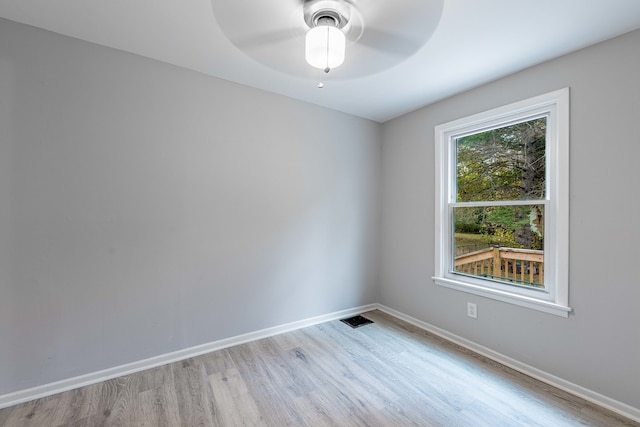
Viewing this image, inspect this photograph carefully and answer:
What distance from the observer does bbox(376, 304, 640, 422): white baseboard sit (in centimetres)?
165

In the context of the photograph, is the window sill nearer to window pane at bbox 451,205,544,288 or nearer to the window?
the window

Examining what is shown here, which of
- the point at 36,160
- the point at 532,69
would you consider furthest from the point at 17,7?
the point at 532,69

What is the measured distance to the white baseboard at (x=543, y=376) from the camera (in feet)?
5.42

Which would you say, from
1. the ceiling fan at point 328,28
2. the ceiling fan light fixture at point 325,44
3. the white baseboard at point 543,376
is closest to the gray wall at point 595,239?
the white baseboard at point 543,376

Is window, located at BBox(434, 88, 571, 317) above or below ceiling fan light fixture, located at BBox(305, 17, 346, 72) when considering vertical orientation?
below

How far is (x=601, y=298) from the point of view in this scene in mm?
1752

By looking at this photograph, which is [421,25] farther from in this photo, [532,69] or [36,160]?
[36,160]

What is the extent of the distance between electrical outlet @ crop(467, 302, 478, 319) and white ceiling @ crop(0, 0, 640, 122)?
1946 millimetres

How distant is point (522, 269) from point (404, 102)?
1.86 m

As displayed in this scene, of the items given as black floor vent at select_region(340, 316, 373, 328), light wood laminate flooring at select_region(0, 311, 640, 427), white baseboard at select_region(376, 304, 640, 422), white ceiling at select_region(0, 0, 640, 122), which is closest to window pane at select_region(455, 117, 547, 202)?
white ceiling at select_region(0, 0, 640, 122)

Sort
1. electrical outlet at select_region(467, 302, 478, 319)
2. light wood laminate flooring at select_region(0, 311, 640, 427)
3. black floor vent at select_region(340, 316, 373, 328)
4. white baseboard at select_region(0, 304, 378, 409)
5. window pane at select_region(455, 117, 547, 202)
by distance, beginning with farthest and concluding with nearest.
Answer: black floor vent at select_region(340, 316, 373, 328)
electrical outlet at select_region(467, 302, 478, 319)
window pane at select_region(455, 117, 547, 202)
white baseboard at select_region(0, 304, 378, 409)
light wood laminate flooring at select_region(0, 311, 640, 427)

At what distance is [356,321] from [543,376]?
1.58 metres

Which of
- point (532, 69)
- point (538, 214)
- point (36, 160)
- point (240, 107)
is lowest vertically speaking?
point (538, 214)

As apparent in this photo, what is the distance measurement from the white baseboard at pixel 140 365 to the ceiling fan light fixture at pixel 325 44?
2.29 meters
